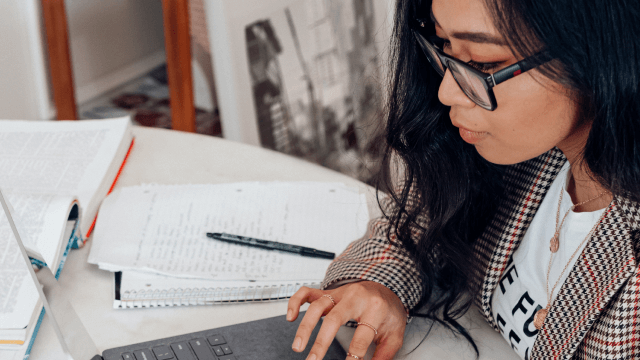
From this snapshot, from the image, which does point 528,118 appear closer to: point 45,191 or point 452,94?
point 452,94

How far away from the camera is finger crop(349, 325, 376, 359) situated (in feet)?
2.19

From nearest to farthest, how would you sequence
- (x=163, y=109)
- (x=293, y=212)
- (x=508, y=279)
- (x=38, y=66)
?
(x=508, y=279), (x=293, y=212), (x=38, y=66), (x=163, y=109)

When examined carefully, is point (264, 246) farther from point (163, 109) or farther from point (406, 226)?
point (163, 109)

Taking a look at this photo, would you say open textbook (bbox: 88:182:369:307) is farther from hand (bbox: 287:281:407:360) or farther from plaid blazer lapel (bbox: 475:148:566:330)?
plaid blazer lapel (bbox: 475:148:566:330)

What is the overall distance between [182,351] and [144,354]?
0.14 feet

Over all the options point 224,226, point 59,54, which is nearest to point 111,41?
point 59,54

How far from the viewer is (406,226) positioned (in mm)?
840

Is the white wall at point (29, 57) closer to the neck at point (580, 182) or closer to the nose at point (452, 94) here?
the nose at point (452, 94)

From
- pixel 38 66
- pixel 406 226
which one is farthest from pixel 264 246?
pixel 38 66

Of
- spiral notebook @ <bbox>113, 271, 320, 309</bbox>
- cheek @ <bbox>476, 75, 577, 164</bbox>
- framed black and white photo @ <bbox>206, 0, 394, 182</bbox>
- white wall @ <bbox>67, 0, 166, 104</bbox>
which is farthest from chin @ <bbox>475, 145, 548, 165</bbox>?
white wall @ <bbox>67, 0, 166, 104</bbox>

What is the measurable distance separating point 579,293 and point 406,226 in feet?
0.84

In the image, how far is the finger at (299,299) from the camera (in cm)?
68

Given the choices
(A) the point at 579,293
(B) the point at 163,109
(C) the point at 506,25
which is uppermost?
(C) the point at 506,25

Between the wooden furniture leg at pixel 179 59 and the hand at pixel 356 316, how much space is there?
1.31 metres
